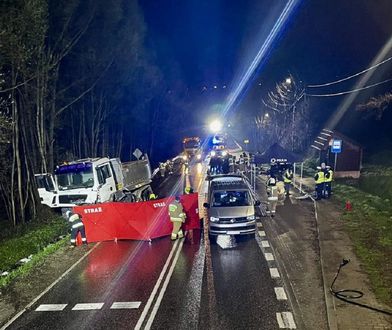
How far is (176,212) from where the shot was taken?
503 inches

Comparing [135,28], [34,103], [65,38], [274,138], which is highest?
[135,28]

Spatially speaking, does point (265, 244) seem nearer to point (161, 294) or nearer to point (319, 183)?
point (161, 294)

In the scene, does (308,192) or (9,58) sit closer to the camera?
(9,58)

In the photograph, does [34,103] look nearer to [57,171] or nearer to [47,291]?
[57,171]

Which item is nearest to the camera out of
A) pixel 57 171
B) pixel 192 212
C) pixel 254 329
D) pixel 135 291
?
pixel 254 329

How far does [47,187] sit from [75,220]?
3739mm

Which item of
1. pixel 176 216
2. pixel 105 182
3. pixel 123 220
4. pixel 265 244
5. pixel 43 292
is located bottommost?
pixel 265 244

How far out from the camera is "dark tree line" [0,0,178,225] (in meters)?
14.7

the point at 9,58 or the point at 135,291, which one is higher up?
the point at 9,58

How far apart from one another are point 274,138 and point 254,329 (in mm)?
46358

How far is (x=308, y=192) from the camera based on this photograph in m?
21.0

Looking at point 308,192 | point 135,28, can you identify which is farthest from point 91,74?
point 308,192

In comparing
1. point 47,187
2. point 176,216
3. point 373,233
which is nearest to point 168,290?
point 176,216

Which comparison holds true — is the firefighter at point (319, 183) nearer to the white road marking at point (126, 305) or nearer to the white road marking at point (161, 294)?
the white road marking at point (161, 294)
